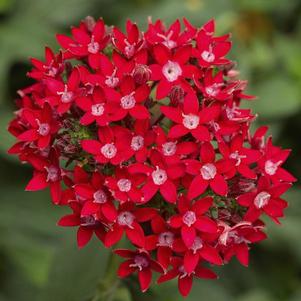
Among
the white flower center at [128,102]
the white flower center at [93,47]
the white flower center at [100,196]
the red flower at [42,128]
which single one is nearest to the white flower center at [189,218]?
the white flower center at [100,196]

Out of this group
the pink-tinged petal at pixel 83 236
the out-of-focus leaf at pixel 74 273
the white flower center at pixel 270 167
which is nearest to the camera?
the pink-tinged petal at pixel 83 236

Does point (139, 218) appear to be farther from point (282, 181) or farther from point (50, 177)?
point (282, 181)

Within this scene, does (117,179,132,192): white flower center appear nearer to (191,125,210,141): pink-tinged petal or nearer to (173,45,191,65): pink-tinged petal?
(191,125,210,141): pink-tinged petal

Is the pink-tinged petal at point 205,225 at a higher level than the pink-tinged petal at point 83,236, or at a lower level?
higher

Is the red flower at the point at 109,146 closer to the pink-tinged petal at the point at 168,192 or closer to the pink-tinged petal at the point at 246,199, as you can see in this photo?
the pink-tinged petal at the point at 168,192

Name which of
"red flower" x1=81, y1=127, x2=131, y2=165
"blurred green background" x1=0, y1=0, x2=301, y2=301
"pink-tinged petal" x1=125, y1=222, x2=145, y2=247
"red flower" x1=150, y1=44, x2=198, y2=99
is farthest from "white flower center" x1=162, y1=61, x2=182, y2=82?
"blurred green background" x1=0, y1=0, x2=301, y2=301

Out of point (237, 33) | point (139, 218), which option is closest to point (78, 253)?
point (139, 218)

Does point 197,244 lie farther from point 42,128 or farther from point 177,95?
point 42,128

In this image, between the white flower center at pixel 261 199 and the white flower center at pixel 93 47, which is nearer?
the white flower center at pixel 261 199
